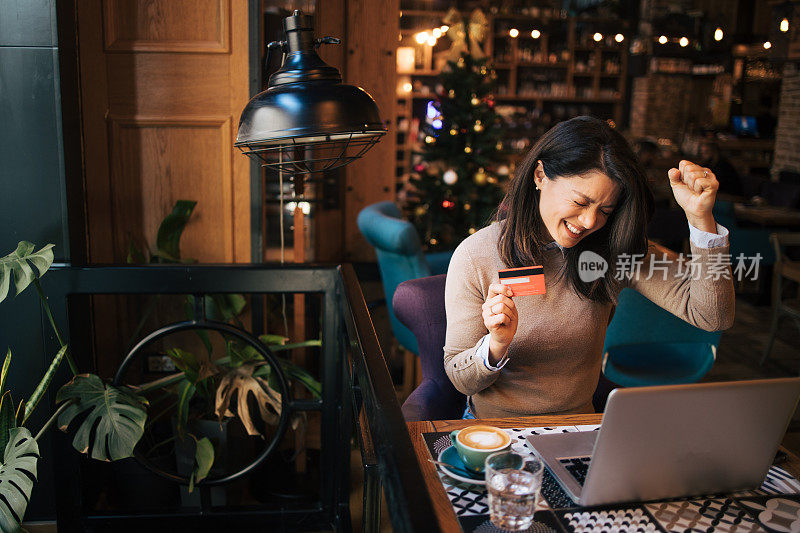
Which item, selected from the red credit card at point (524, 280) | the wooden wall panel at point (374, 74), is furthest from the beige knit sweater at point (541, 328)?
the wooden wall panel at point (374, 74)

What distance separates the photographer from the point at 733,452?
3.66 ft

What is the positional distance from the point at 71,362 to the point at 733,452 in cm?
182

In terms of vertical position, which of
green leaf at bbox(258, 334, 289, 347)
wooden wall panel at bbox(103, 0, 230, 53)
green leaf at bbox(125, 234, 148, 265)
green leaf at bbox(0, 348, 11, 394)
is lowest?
green leaf at bbox(258, 334, 289, 347)

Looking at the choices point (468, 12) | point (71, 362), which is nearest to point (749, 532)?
point (71, 362)

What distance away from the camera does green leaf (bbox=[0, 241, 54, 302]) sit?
1.94 m

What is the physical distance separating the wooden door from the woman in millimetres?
1306

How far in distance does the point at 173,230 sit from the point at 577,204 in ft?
5.14

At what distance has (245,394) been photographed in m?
2.45

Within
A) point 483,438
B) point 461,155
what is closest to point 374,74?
point 461,155

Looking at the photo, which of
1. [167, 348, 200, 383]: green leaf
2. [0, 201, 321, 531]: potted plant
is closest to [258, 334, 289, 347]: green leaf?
[0, 201, 321, 531]: potted plant

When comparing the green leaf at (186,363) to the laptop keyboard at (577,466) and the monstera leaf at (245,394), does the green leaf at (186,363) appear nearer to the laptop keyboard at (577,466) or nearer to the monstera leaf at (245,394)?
the monstera leaf at (245,394)

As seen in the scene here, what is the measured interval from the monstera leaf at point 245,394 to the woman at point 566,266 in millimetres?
975

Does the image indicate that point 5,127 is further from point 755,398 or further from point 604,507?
point 755,398

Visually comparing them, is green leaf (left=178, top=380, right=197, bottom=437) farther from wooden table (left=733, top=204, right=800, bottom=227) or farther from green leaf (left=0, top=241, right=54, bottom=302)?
wooden table (left=733, top=204, right=800, bottom=227)
